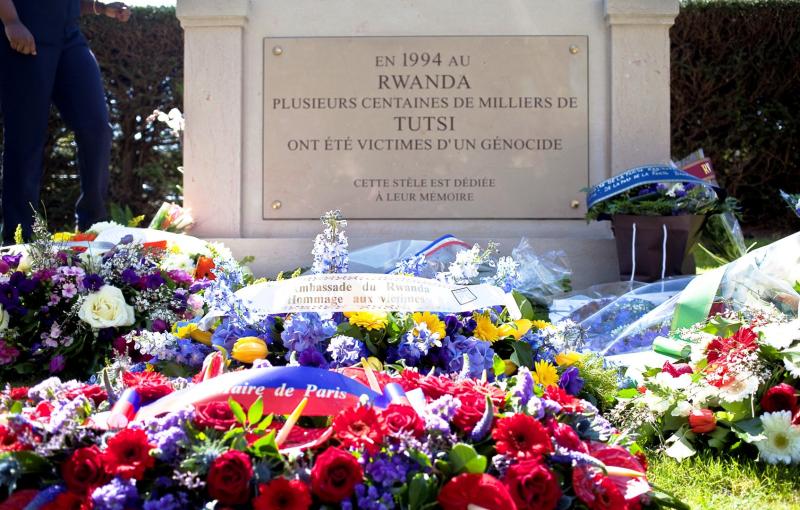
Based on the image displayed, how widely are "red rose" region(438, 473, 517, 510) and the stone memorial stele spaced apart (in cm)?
366

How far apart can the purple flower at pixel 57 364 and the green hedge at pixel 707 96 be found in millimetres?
5268

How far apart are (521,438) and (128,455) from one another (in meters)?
0.66

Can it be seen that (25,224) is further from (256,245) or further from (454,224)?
(454,224)

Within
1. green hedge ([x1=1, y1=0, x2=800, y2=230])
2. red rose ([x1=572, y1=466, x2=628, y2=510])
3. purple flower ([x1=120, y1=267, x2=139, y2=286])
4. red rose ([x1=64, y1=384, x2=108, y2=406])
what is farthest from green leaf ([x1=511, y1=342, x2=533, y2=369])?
green hedge ([x1=1, y1=0, x2=800, y2=230])

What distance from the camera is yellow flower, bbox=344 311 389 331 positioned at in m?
2.08

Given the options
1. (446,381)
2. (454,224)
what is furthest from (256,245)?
(446,381)

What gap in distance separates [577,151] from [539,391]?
3.45m

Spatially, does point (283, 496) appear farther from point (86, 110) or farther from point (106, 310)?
point (86, 110)

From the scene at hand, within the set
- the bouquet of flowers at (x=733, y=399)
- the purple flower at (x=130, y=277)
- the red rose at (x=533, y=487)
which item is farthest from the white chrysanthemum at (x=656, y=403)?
the purple flower at (x=130, y=277)

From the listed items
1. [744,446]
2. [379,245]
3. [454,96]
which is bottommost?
[744,446]

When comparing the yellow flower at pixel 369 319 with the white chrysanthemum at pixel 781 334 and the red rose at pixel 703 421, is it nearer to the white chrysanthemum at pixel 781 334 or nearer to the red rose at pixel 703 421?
the red rose at pixel 703 421

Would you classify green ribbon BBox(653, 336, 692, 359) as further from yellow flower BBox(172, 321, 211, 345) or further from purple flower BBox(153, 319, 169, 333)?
purple flower BBox(153, 319, 169, 333)

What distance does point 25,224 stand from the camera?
4543 mm

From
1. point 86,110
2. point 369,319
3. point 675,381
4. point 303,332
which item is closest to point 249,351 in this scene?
point 303,332
